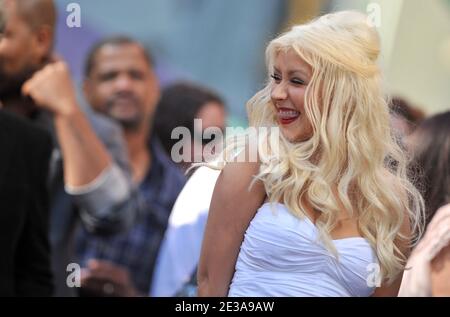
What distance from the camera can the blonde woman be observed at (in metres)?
3.28

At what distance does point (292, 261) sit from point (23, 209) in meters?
0.90

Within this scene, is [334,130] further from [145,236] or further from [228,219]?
[145,236]

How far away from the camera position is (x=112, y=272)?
17.3 ft

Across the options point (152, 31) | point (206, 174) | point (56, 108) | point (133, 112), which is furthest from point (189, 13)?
point (206, 174)

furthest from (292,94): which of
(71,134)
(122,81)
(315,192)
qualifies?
(122,81)

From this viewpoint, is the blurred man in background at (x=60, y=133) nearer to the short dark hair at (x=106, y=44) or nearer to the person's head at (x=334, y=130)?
the short dark hair at (x=106, y=44)

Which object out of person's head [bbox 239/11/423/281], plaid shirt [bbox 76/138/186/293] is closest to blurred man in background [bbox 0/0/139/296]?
plaid shirt [bbox 76/138/186/293]

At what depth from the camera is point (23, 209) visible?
3.50 m

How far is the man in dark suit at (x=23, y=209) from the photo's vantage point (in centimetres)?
345

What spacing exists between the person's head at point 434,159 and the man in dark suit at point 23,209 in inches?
55.4

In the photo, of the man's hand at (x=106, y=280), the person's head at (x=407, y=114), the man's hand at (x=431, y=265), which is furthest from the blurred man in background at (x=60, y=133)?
the man's hand at (x=431, y=265)

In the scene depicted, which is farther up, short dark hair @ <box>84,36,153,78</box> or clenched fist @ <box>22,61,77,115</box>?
short dark hair @ <box>84,36,153,78</box>

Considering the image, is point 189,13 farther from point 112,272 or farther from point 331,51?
point 331,51

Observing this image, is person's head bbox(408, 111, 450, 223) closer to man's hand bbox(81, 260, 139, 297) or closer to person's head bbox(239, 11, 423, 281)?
person's head bbox(239, 11, 423, 281)
